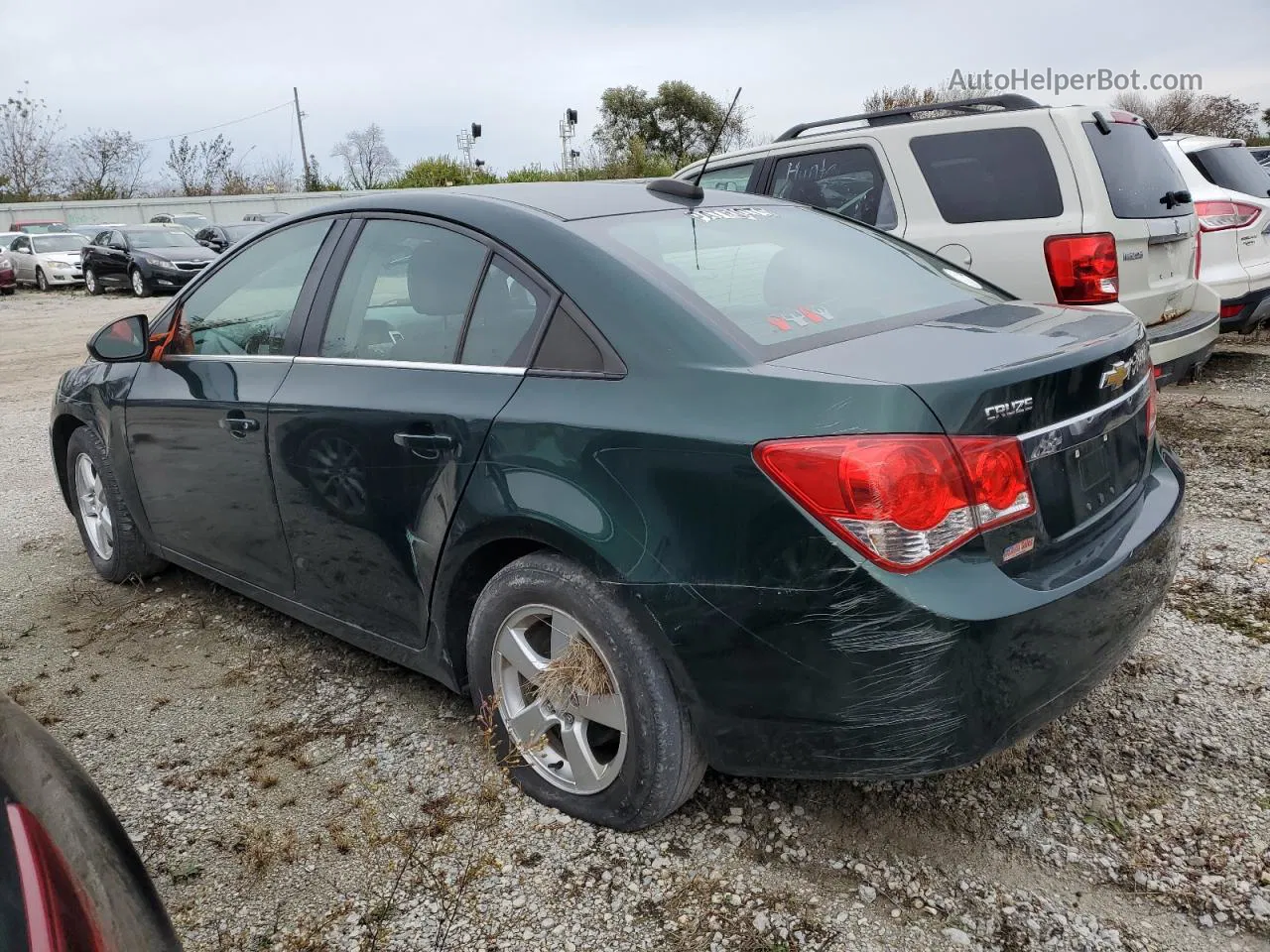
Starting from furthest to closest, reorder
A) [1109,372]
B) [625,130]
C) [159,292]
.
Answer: [625,130] < [159,292] < [1109,372]

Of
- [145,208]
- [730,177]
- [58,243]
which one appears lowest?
[730,177]

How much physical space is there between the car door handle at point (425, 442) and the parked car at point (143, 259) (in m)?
20.1

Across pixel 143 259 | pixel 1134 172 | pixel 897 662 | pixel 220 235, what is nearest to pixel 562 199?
pixel 897 662

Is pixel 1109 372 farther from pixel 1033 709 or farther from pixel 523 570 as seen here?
pixel 523 570

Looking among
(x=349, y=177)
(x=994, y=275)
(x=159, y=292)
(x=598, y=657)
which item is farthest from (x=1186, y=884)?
(x=349, y=177)

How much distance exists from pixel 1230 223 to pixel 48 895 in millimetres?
8088

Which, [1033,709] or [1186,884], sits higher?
[1033,709]

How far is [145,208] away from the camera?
47375 millimetres

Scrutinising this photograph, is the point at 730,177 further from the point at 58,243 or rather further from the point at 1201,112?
the point at 1201,112

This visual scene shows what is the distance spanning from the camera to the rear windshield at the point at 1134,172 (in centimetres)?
542

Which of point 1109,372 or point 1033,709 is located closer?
point 1033,709

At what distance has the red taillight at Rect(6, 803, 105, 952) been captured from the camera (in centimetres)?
124

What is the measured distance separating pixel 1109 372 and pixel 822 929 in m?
1.42

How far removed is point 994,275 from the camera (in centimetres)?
554
